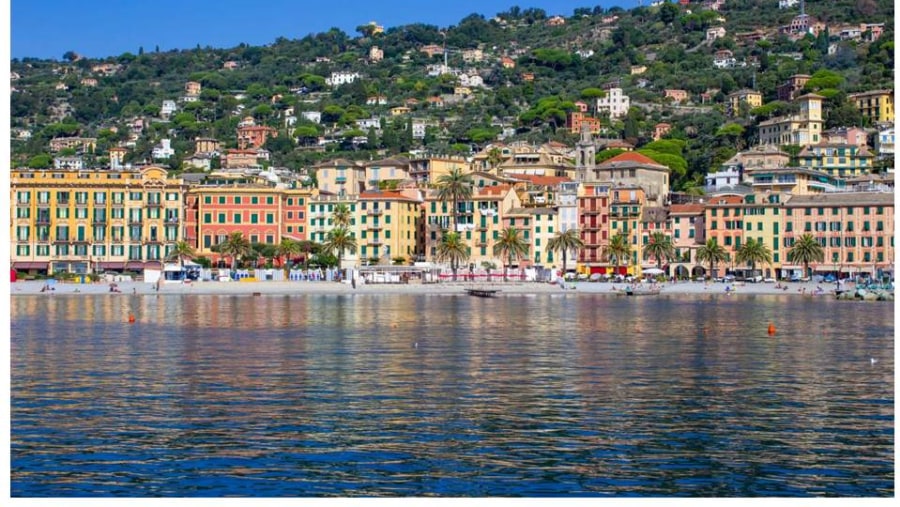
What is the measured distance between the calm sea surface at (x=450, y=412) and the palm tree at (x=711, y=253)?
2146 inches

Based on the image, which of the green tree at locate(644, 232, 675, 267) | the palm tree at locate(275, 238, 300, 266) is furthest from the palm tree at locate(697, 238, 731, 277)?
the palm tree at locate(275, 238, 300, 266)

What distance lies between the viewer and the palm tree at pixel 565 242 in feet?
364

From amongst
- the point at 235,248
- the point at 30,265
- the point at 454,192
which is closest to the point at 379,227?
the point at 454,192

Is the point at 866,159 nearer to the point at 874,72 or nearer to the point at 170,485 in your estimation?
the point at 874,72

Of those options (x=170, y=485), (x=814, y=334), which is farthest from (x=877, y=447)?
(x=814, y=334)

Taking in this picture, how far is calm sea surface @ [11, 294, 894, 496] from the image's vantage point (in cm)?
2261

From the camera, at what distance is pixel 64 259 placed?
114 metres

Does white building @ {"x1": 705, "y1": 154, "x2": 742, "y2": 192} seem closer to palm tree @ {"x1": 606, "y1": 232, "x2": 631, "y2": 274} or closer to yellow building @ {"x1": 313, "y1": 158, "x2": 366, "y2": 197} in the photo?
palm tree @ {"x1": 606, "y1": 232, "x2": 631, "y2": 274}

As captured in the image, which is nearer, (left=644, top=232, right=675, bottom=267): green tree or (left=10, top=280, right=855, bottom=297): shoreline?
(left=10, top=280, right=855, bottom=297): shoreline

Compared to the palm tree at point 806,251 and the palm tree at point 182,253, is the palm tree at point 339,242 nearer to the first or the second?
the palm tree at point 182,253

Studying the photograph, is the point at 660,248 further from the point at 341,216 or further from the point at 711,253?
the point at 341,216

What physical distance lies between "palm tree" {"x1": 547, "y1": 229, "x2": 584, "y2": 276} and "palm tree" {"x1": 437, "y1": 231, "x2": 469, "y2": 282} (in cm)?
702

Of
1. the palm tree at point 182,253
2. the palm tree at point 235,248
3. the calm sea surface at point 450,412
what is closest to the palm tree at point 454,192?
the palm tree at point 235,248

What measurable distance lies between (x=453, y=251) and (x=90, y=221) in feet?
97.7
